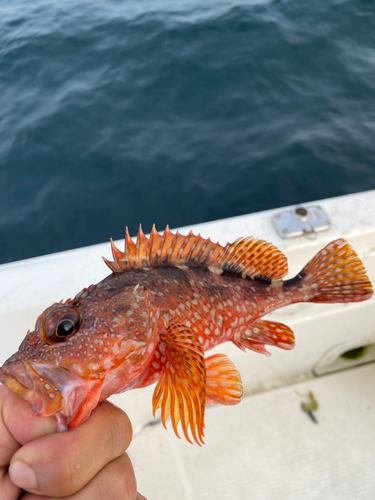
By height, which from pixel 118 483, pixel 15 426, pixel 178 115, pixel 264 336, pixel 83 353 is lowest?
pixel 178 115

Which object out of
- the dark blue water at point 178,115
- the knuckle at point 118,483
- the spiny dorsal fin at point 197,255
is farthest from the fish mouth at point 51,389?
the dark blue water at point 178,115

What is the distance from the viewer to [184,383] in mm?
1572

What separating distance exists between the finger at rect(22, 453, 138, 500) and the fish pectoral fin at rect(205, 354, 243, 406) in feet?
1.55

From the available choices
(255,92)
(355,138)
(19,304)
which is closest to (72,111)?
(255,92)

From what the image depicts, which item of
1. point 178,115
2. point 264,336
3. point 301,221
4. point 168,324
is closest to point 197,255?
point 168,324

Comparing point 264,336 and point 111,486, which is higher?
point 111,486

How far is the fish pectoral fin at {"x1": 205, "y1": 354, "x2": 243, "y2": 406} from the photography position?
69.2 inches

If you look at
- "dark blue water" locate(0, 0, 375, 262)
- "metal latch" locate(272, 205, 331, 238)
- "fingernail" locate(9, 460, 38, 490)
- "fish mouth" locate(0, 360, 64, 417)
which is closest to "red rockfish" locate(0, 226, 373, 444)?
"fish mouth" locate(0, 360, 64, 417)

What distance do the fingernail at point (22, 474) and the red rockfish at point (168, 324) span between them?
0.16m

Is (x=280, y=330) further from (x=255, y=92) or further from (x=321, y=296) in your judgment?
(x=255, y=92)

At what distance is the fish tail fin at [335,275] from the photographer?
207cm

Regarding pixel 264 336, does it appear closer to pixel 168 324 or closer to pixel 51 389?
pixel 168 324

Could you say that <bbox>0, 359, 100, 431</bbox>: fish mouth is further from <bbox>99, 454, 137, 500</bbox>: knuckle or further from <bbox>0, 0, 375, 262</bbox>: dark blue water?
<bbox>0, 0, 375, 262</bbox>: dark blue water

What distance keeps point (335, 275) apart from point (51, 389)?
152 centimetres
